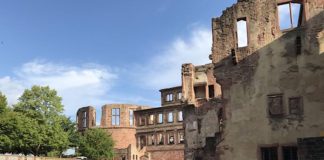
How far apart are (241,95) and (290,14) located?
12.7 ft

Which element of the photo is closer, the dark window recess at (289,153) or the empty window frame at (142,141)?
the dark window recess at (289,153)

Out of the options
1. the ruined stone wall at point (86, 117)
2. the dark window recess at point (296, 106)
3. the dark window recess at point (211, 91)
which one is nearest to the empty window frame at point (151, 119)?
the ruined stone wall at point (86, 117)

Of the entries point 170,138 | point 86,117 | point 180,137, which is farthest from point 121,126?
point 180,137

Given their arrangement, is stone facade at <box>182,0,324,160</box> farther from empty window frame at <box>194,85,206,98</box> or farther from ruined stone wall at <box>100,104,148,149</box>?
ruined stone wall at <box>100,104,148,149</box>

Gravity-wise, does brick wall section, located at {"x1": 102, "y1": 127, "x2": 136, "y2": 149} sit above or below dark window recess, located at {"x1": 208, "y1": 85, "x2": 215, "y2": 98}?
below

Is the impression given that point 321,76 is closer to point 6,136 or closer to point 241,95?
point 241,95

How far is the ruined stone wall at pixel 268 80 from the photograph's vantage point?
1695 cm

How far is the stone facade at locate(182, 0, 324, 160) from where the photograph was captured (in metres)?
16.9

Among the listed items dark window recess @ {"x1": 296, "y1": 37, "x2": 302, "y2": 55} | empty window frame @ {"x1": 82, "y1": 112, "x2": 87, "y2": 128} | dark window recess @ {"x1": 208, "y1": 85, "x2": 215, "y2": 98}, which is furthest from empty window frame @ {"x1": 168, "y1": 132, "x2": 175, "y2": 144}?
dark window recess @ {"x1": 296, "y1": 37, "x2": 302, "y2": 55}

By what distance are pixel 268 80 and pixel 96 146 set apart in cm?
3069

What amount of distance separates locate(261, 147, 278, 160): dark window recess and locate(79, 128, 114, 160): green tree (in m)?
29.9

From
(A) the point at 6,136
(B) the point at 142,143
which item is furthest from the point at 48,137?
(B) the point at 142,143

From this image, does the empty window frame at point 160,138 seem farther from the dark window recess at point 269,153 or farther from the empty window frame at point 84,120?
the dark window recess at point 269,153

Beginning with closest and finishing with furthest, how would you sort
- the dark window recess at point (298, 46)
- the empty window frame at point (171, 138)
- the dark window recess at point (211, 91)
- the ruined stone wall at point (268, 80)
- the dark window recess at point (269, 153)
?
the ruined stone wall at point (268, 80) < the dark window recess at point (269, 153) < the dark window recess at point (298, 46) < the dark window recess at point (211, 91) < the empty window frame at point (171, 138)
